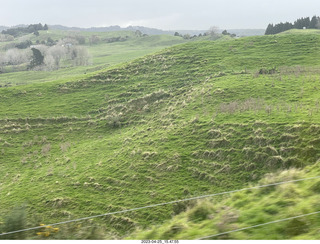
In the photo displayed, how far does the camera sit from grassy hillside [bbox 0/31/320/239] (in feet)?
60.2

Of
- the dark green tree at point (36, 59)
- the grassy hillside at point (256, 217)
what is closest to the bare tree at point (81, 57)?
the dark green tree at point (36, 59)

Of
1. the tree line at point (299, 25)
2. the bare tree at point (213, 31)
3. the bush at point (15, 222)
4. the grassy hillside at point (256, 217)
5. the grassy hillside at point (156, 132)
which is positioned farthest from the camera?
the bare tree at point (213, 31)

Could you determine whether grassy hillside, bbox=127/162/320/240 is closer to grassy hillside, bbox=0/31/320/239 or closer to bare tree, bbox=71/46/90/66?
grassy hillside, bbox=0/31/320/239

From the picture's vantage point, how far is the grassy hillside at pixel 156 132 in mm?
18344

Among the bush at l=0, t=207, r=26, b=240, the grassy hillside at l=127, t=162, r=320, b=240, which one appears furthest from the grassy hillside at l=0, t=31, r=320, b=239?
the grassy hillside at l=127, t=162, r=320, b=240

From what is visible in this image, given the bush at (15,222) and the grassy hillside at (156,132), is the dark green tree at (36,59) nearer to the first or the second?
the grassy hillside at (156,132)

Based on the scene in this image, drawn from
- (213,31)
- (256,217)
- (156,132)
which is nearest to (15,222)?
(256,217)

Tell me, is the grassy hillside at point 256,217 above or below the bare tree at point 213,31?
below

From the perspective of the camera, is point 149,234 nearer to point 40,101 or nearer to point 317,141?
point 317,141

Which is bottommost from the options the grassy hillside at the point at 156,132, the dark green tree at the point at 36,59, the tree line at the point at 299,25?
the grassy hillside at the point at 156,132

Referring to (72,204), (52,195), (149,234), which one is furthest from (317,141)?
(52,195)

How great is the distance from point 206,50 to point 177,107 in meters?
25.3

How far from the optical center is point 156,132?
1145 inches

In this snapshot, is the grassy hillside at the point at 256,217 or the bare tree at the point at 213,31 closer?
the grassy hillside at the point at 256,217
